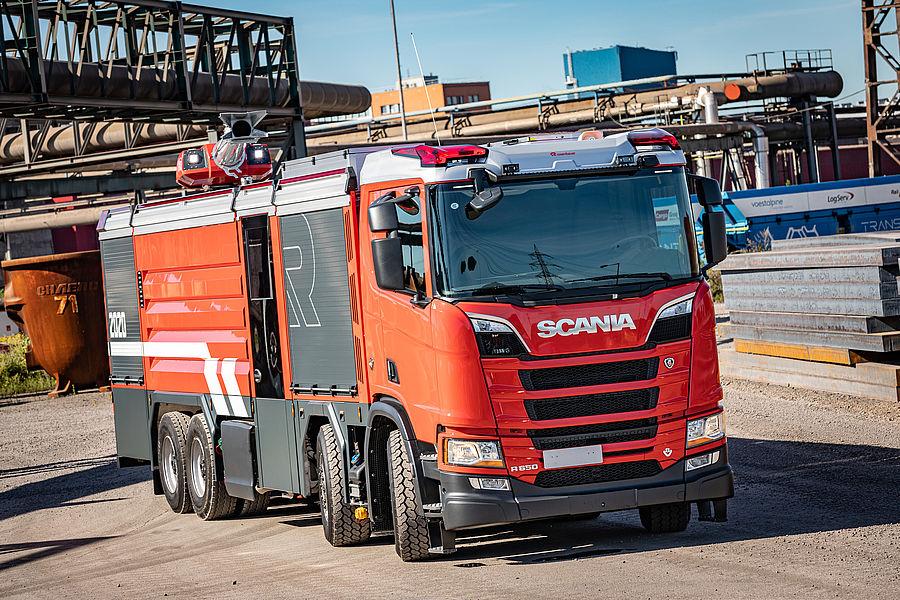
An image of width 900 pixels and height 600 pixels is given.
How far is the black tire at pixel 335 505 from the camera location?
9742 millimetres

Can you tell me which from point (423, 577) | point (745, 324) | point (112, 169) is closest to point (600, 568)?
point (423, 577)

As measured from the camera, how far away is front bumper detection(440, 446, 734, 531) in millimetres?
8219

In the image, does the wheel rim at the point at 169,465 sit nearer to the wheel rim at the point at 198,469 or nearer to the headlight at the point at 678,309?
the wheel rim at the point at 198,469

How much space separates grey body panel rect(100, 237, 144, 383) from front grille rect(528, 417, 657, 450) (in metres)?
6.75

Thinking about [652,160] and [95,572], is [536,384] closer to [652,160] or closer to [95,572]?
[652,160]

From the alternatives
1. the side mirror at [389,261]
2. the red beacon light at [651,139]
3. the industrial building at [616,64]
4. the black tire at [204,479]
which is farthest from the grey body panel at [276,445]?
the industrial building at [616,64]

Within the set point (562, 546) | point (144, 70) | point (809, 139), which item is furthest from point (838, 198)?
point (562, 546)

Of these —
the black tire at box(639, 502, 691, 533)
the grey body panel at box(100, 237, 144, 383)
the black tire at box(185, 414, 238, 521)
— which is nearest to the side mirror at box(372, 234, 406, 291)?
the black tire at box(639, 502, 691, 533)

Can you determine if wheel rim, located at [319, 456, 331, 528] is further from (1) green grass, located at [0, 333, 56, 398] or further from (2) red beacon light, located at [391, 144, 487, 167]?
(1) green grass, located at [0, 333, 56, 398]

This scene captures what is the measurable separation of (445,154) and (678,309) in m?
1.91

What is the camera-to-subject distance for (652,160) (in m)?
8.67

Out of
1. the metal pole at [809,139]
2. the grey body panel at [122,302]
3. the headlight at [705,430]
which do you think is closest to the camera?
the headlight at [705,430]

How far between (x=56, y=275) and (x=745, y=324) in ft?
48.2

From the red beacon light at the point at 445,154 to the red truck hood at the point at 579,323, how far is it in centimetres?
100
